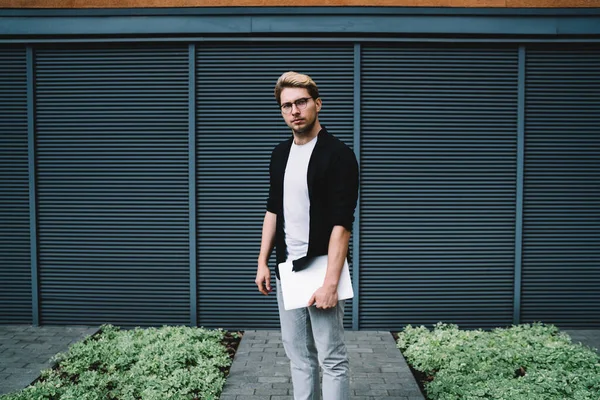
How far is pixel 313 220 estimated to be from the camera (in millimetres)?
3082

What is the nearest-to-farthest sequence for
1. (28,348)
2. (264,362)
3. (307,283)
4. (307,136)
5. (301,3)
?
(307,283), (307,136), (264,362), (28,348), (301,3)

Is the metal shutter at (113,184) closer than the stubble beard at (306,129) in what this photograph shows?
No

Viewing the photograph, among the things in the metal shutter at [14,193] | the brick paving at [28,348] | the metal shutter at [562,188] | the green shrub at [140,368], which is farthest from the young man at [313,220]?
the metal shutter at [14,193]

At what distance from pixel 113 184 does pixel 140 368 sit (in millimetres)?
2445

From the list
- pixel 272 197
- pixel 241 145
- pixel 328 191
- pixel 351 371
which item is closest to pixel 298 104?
pixel 328 191

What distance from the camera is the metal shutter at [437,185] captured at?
6023 millimetres

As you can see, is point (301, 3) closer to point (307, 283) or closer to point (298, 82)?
point (298, 82)

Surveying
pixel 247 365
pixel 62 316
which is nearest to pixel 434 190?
pixel 247 365

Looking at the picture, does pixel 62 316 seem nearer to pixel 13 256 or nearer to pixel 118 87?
pixel 13 256

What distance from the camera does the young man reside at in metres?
3.01

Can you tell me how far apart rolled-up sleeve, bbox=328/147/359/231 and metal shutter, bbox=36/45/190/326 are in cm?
343

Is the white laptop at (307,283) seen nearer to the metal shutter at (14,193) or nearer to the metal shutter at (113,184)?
the metal shutter at (113,184)

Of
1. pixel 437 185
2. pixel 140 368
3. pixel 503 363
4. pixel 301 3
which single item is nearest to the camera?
pixel 140 368

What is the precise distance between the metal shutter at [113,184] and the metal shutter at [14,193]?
18cm
